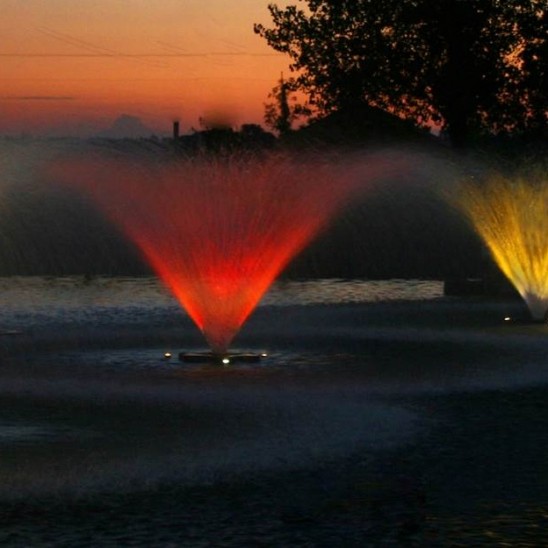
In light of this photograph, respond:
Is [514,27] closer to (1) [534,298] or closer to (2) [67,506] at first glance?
(1) [534,298]

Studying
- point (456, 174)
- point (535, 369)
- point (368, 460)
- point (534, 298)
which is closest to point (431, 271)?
point (456, 174)

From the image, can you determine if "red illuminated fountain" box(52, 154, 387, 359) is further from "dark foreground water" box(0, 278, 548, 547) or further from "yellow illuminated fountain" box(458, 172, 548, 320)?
"yellow illuminated fountain" box(458, 172, 548, 320)

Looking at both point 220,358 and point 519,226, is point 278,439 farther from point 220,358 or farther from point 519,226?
point 519,226

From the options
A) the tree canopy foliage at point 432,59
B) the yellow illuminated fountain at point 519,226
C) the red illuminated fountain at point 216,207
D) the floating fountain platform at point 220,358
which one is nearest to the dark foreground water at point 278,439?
the floating fountain platform at point 220,358

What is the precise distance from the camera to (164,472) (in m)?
12.7

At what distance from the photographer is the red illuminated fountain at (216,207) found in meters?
38.4

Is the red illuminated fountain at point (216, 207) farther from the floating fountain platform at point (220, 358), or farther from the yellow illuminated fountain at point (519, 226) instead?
the floating fountain platform at point (220, 358)

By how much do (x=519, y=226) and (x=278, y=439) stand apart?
24317mm

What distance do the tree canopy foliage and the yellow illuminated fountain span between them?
2282 centimetres

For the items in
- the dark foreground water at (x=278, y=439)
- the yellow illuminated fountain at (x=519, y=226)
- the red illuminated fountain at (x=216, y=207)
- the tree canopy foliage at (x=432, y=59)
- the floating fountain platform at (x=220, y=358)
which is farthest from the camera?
the tree canopy foliage at (x=432, y=59)

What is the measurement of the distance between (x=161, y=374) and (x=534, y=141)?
50455 mm

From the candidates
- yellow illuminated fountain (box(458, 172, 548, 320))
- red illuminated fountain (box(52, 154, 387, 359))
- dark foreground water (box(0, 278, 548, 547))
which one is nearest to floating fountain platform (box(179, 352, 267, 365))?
dark foreground water (box(0, 278, 548, 547))

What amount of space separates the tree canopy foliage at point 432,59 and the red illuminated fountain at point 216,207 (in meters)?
3.36

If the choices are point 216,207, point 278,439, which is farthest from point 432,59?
point 278,439
